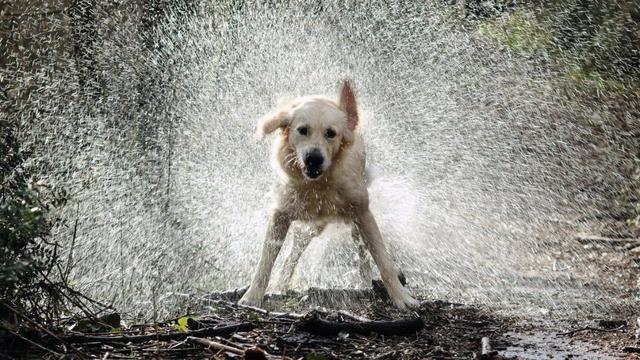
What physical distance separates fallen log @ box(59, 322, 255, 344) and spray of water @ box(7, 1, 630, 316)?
4.58 feet

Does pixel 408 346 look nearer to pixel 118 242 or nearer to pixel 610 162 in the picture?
pixel 118 242

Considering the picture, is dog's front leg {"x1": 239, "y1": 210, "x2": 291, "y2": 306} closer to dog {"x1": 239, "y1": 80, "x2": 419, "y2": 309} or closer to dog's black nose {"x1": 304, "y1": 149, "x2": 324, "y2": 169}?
dog {"x1": 239, "y1": 80, "x2": 419, "y2": 309}

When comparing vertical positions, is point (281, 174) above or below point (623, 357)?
above

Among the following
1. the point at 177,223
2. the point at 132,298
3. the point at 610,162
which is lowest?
the point at 132,298

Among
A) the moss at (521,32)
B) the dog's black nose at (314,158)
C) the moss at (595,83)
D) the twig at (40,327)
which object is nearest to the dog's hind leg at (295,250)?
the dog's black nose at (314,158)

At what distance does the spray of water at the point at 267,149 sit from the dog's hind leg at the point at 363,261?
22cm

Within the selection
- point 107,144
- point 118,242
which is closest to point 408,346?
point 118,242

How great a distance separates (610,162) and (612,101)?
1.20 metres

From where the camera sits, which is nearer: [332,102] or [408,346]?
[408,346]

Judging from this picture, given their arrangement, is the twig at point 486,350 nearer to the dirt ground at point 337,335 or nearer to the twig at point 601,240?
the dirt ground at point 337,335

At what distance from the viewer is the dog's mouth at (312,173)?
5535 millimetres

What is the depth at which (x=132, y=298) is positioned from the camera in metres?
5.86

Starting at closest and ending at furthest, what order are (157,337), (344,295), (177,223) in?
(157,337), (344,295), (177,223)

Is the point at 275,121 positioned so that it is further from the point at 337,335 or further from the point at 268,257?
the point at 337,335
